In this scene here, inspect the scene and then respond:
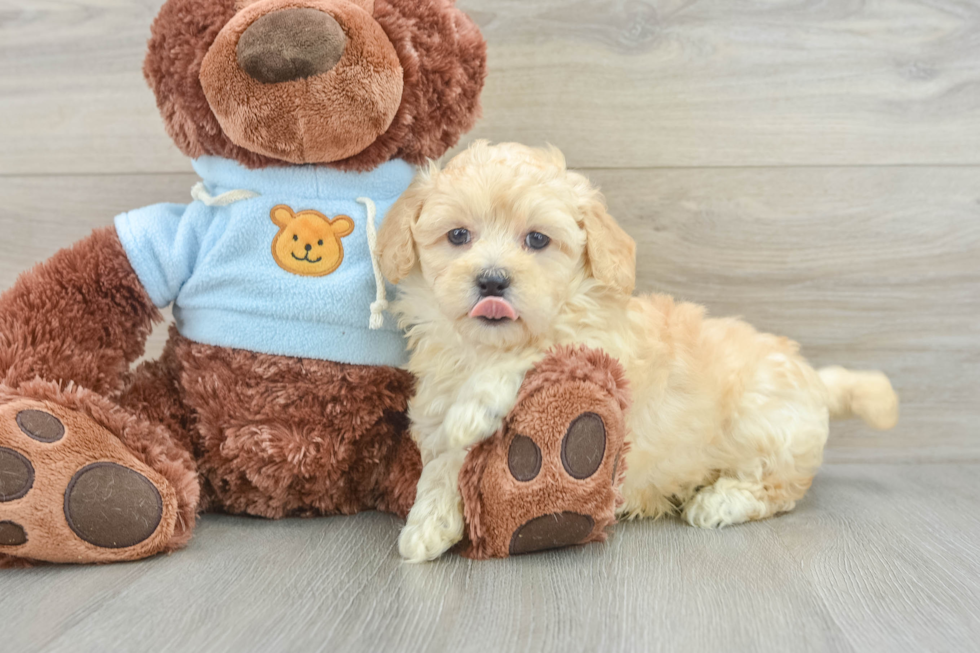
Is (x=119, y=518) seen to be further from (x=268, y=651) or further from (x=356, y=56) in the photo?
(x=356, y=56)

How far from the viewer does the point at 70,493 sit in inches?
42.5

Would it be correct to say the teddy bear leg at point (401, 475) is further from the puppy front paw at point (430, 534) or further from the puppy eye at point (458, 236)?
the puppy eye at point (458, 236)

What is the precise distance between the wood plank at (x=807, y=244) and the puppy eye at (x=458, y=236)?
0.63 m

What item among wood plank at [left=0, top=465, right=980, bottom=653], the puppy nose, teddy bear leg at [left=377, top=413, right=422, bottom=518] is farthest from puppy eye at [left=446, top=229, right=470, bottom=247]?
wood plank at [left=0, top=465, right=980, bottom=653]

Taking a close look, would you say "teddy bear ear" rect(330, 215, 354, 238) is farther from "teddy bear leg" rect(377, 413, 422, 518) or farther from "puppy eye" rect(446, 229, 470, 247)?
"teddy bear leg" rect(377, 413, 422, 518)

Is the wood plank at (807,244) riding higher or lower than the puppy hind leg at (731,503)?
higher

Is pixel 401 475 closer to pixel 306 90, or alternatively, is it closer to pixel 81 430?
pixel 81 430

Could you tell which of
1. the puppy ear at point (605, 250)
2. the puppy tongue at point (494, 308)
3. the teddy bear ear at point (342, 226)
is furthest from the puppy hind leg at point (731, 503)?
the teddy bear ear at point (342, 226)

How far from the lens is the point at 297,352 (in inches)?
51.2

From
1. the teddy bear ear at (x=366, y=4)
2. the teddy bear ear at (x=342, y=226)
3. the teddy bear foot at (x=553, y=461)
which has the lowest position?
the teddy bear foot at (x=553, y=461)

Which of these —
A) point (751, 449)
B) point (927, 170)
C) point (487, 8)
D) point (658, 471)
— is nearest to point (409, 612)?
point (658, 471)

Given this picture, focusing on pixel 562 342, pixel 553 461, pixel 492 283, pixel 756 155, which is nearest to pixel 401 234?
pixel 492 283

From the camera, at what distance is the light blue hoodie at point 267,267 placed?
4.24ft

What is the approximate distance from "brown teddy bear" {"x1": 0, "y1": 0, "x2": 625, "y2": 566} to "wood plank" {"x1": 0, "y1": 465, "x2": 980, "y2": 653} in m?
0.07
